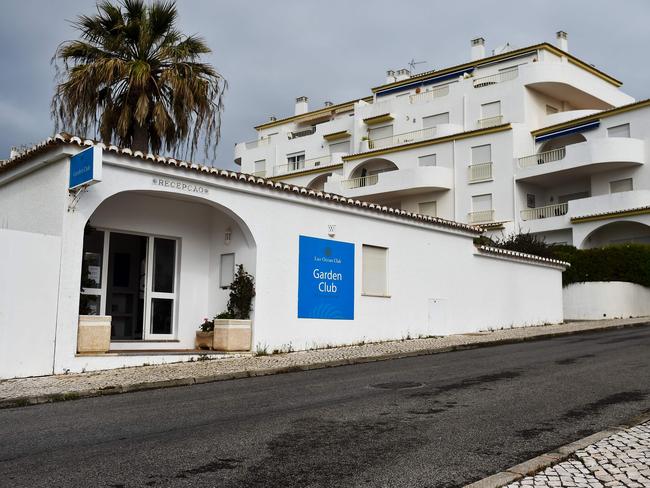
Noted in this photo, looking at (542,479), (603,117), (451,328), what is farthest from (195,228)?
(603,117)

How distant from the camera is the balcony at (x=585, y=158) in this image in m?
36.3

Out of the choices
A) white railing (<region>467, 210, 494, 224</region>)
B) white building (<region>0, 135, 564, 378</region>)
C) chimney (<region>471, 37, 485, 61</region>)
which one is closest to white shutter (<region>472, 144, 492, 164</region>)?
white railing (<region>467, 210, 494, 224</region>)

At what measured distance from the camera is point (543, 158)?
3988 cm

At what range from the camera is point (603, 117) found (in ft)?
125

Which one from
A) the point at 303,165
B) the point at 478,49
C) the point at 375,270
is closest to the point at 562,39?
the point at 478,49

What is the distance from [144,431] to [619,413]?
5.52m

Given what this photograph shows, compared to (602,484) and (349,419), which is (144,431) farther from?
(602,484)

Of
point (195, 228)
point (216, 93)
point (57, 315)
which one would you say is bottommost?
point (57, 315)

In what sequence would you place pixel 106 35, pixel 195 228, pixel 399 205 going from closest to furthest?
pixel 195 228 → pixel 106 35 → pixel 399 205

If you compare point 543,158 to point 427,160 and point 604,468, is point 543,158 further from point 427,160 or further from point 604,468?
point 604,468

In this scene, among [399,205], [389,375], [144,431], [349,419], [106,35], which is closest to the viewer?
[144,431]

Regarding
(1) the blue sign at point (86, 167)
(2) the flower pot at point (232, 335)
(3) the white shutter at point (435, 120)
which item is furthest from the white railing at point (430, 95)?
(1) the blue sign at point (86, 167)

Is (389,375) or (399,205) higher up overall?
(399,205)

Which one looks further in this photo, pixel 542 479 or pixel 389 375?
pixel 389 375
